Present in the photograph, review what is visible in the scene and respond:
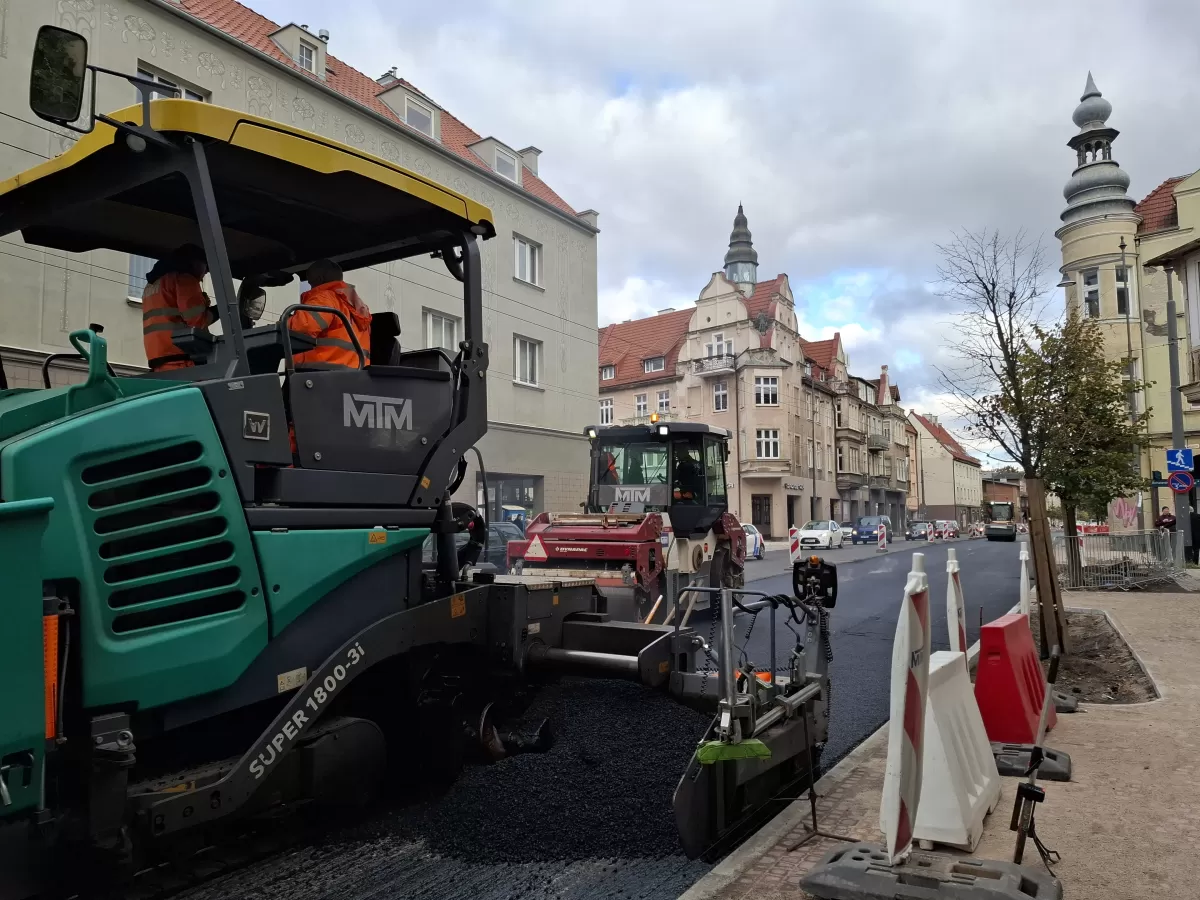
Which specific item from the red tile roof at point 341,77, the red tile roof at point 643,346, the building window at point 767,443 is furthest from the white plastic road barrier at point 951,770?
the red tile roof at point 643,346

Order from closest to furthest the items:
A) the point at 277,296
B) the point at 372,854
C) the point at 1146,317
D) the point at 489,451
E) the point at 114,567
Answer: the point at 114,567
the point at 372,854
the point at 277,296
the point at 489,451
the point at 1146,317

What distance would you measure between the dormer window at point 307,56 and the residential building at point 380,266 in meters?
0.03

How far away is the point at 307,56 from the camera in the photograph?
1861 centimetres

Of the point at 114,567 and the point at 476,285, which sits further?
the point at 476,285

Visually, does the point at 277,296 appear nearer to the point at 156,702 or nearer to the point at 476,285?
the point at 476,285

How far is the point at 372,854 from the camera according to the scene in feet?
13.9

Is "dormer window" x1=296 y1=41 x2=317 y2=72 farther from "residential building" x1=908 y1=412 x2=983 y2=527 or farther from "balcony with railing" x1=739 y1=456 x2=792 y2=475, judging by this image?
"residential building" x1=908 y1=412 x2=983 y2=527

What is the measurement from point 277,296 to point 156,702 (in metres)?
3.42

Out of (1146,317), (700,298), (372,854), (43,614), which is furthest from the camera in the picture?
(700,298)

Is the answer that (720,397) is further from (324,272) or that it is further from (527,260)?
(324,272)

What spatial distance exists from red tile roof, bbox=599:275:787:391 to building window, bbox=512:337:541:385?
2921 cm

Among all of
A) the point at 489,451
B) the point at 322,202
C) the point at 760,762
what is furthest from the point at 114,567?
the point at 489,451

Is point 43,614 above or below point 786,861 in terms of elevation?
above

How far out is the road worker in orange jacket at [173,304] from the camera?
392 centimetres
